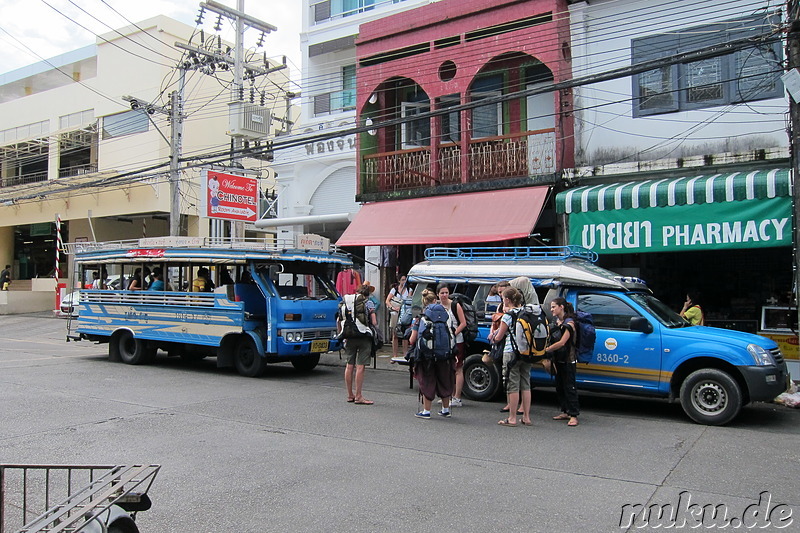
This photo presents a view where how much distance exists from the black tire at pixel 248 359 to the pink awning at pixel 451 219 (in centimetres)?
383

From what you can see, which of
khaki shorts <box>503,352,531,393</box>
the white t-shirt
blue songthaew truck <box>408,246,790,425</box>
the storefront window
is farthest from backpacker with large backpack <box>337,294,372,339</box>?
the storefront window

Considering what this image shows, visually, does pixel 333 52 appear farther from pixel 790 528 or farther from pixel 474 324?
pixel 790 528

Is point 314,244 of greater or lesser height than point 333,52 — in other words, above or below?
below

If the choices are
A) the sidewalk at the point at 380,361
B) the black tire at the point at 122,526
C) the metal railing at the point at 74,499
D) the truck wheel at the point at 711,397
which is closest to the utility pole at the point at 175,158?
the sidewalk at the point at 380,361

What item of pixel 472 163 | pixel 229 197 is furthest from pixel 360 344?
pixel 229 197

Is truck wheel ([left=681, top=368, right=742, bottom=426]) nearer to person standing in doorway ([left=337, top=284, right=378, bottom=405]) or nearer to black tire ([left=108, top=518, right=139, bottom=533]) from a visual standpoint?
person standing in doorway ([left=337, top=284, right=378, bottom=405])

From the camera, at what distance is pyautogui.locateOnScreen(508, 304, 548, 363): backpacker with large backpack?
802 centimetres

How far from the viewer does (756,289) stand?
42.4 feet

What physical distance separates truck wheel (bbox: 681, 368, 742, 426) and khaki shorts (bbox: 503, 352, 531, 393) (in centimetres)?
203

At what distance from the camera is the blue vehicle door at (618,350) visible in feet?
28.2

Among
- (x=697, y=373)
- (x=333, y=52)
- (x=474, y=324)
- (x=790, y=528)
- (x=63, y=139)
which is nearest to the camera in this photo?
(x=790, y=528)

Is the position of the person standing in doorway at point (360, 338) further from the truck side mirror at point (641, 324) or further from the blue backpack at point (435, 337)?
the truck side mirror at point (641, 324)

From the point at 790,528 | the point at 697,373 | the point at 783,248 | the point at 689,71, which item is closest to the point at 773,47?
the point at 689,71

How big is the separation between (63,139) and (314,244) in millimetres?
24800
